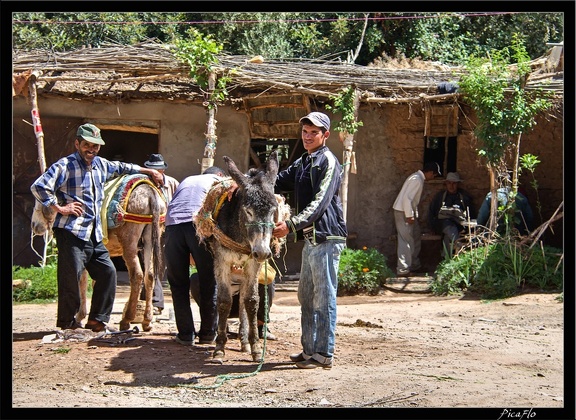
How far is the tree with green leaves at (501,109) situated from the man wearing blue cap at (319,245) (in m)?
6.32

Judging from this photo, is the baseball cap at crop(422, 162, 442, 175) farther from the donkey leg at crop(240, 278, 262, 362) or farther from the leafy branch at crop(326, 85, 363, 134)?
the donkey leg at crop(240, 278, 262, 362)

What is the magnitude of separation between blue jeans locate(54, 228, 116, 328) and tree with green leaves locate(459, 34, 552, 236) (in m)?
6.61

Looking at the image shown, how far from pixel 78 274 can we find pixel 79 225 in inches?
18.8

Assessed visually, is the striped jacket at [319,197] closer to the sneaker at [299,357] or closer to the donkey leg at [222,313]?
the donkey leg at [222,313]

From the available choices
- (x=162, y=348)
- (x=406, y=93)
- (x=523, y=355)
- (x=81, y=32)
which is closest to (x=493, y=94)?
(x=406, y=93)

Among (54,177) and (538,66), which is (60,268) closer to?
(54,177)

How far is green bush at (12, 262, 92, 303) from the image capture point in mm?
11914

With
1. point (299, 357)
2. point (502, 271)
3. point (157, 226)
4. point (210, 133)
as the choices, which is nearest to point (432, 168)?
point (502, 271)

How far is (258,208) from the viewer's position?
6.48 metres

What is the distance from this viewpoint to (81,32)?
18984mm

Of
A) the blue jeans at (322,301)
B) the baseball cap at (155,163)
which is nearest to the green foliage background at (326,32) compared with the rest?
the baseball cap at (155,163)

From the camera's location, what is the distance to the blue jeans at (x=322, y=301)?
6.89 metres

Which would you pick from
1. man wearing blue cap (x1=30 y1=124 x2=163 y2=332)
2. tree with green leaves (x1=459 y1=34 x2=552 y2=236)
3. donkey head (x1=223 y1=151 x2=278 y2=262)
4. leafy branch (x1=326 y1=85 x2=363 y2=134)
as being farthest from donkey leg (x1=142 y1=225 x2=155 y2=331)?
tree with green leaves (x1=459 y1=34 x2=552 y2=236)

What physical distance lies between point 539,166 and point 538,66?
1784 mm
